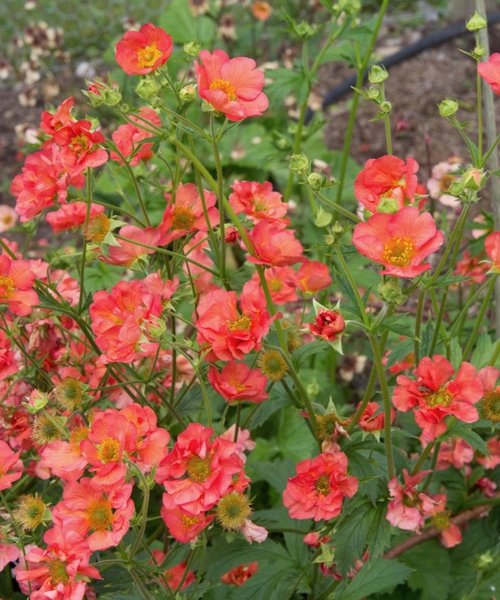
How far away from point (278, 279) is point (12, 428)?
1.67ft

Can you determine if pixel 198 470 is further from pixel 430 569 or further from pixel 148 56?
pixel 430 569

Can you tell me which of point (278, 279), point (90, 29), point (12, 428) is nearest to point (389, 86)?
point (90, 29)

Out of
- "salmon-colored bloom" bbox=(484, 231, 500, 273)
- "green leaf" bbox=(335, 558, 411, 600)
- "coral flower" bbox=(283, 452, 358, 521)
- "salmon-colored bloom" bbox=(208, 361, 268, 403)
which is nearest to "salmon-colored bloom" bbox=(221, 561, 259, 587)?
"green leaf" bbox=(335, 558, 411, 600)

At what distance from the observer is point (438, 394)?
4.25 ft

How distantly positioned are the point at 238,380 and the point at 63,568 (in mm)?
352

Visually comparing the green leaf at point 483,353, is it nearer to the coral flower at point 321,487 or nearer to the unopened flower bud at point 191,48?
the coral flower at point 321,487

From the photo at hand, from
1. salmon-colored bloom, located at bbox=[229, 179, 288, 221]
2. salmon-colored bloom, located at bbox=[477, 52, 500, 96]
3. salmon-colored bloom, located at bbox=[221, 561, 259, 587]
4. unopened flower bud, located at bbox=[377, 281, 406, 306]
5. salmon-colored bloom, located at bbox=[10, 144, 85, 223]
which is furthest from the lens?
salmon-colored bloom, located at bbox=[221, 561, 259, 587]

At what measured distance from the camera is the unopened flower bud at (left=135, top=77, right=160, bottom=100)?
1.27 meters

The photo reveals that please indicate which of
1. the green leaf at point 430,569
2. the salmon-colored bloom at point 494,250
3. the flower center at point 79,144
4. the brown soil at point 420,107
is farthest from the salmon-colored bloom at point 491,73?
the brown soil at point 420,107

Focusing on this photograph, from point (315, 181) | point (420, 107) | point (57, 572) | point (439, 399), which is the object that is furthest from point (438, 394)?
point (420, 107)

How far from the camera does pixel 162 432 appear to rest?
1.23m

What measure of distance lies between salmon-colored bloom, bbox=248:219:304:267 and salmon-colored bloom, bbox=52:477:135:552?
1.22 ft

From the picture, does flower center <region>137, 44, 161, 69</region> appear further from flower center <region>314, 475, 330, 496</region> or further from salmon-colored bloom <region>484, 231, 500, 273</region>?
flower center <region>314, 475, 330, 496</region>

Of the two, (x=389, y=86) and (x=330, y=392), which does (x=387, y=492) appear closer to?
(x=330, y=392)
